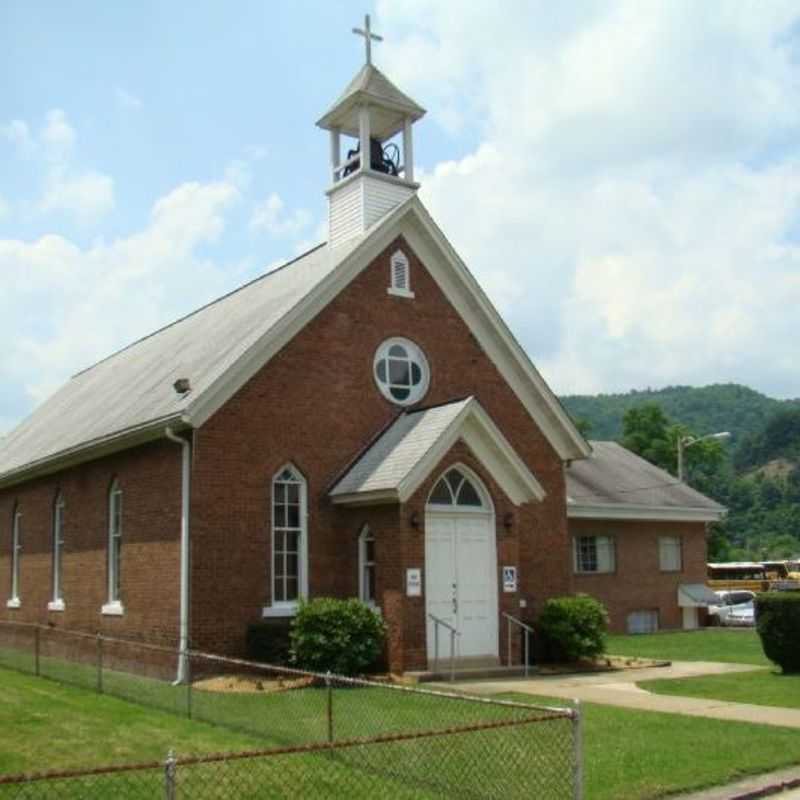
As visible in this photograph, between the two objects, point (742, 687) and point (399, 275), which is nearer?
point (742, 687)

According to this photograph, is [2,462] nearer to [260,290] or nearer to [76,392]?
[76,392]

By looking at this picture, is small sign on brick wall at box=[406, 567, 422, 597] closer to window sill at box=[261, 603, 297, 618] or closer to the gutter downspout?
window sill at box=[261, 603, 297, 618]

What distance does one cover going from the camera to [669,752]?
36.8ft

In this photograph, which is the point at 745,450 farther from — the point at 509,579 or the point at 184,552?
the point at 184,552

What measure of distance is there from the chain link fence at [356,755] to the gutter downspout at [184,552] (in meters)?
2.24

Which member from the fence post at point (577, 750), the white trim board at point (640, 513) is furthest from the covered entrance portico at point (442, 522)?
the white trim board at point (640, 513)

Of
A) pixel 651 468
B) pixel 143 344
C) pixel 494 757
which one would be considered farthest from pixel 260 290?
pixel 651 468

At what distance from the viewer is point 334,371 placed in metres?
20.4

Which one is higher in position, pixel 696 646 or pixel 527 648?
pixel 527 648

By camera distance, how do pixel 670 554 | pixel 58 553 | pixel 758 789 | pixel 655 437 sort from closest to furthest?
pixel 758 789, pixel 58 553, pixel 670 554, pixel 655 437

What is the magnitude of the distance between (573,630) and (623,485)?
1616cm

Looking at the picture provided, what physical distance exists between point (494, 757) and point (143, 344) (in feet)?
76.9

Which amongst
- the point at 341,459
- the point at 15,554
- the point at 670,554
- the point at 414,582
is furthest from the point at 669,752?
the point at 670,554

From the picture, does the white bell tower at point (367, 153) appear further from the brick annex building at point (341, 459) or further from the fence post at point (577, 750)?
the fence post at point (577, 750)
